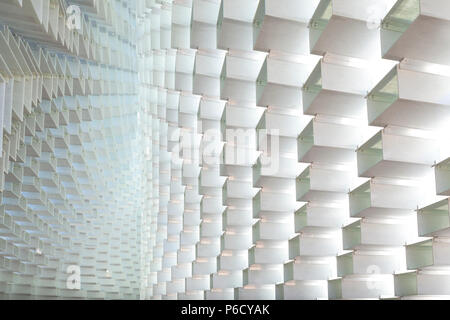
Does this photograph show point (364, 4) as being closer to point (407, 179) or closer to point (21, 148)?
point (407, 179)

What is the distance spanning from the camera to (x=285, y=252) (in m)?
11.0

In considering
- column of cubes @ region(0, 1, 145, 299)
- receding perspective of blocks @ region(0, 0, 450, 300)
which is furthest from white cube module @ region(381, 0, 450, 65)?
column of cubes @ region(0, 1, 145, 299)

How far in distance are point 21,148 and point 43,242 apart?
12.7 metres

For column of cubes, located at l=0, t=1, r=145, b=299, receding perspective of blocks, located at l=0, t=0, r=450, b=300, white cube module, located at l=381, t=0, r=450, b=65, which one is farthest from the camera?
column of cubes, located at l=0, t=1, r=145, b=299

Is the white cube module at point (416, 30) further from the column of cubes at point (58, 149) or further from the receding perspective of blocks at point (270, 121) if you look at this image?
the column of cubes at point (58, 149)

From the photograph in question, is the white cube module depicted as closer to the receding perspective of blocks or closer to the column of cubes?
the receding perspective of blocks

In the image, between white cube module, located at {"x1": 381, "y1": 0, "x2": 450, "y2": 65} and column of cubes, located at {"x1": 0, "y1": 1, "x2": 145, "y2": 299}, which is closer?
white cube module, located at {"x1": 381, "y1": 0, "x2": 450, "y2": 65}

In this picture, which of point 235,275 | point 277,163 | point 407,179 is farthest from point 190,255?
point 407,179

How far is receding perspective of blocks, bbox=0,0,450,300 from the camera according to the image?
5344 mm

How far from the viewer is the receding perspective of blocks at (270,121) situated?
5344 mm

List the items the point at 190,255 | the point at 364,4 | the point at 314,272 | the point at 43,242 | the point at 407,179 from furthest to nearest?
the point at 43,242 < the point at 190,255 < the point at 314,272 < the point at 407,179 < the point at 364,4

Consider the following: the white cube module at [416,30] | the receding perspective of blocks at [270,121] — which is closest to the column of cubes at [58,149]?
the receding perspective of blocks at [270,121]

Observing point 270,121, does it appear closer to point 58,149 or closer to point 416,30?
point 416,30
